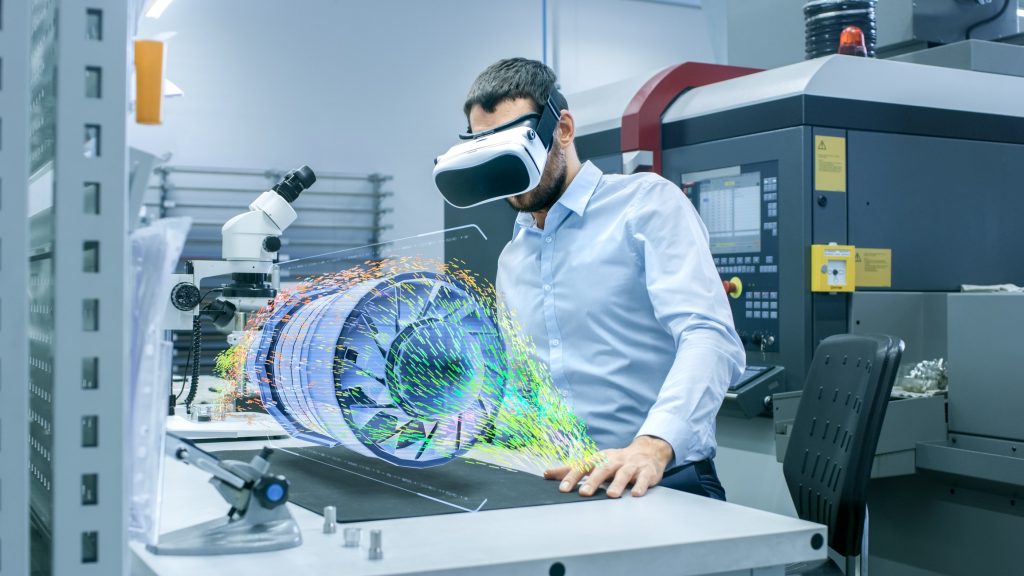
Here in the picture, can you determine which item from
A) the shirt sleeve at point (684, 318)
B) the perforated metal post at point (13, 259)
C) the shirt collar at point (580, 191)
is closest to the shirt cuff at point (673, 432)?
the shirt sleeve at point (684, 318)

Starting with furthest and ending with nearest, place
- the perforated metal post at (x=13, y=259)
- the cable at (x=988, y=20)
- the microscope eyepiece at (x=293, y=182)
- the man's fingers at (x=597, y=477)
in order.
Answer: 1. the cable at (x=988, y=20)
2. the microscope eyepiece at (x=293, y=182)
3. the man's fingers at (x=597, y=477)
4. the perforated metal post at (x=13, y=259)

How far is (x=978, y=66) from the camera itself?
330cm

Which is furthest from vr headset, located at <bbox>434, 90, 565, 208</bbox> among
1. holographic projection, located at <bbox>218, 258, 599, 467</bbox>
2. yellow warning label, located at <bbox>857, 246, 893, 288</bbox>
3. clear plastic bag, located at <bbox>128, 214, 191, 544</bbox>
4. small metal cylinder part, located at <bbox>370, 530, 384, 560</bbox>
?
yellow warning label, located at <bbox>857, 246, 893, 288</bbox>

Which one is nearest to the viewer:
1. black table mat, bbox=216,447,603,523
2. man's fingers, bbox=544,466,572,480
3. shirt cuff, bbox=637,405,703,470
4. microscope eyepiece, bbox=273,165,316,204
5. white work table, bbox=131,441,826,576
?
white work table, bbox=131,441,826,576

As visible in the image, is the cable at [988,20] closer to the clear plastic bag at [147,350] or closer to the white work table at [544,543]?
the white work table at [544,543]

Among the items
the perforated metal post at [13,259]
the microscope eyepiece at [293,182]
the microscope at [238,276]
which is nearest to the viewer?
the perforated metal post at [13,259]

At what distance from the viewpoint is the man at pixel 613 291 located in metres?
1.86

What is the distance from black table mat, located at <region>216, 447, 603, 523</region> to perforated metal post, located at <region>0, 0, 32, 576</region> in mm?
539

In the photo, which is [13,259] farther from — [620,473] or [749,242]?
[749,242]

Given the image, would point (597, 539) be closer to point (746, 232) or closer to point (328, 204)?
point (746, 232)

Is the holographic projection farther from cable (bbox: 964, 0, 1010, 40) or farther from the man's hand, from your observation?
cable (bbox: 964, 0, 1010, 40)

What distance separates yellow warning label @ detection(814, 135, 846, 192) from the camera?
289 centimetres

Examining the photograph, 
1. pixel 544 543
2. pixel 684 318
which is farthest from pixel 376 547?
pixel 684 318

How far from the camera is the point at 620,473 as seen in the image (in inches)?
57.0
